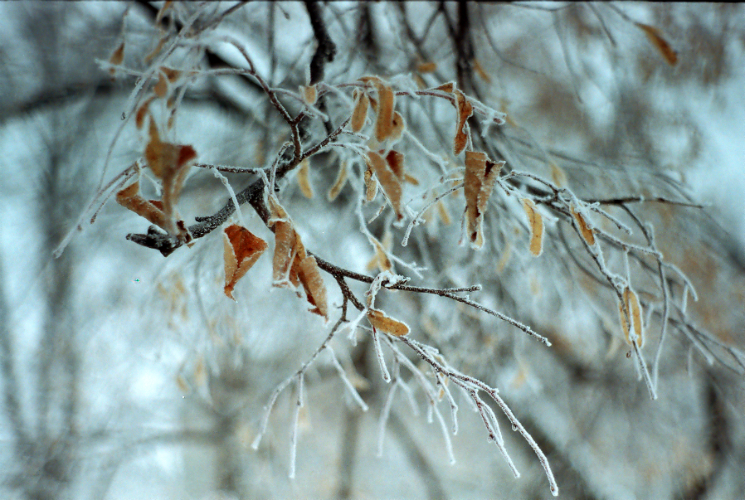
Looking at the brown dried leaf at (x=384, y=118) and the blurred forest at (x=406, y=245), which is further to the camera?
the blurred forest at (x=406, y=245)

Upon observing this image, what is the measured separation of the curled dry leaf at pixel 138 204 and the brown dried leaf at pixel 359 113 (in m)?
0.17

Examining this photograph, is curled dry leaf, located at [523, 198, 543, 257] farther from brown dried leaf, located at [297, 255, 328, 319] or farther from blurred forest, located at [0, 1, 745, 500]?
blurred forest, located at [0, 1, 745, 500]

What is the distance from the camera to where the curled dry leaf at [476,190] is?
1.02 ft

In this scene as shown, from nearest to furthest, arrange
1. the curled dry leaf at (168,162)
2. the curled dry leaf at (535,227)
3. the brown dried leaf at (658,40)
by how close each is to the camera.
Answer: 1. the curled dry leaf at (168,162)
2. the curled dry leaf at (535,227)
3. the brown dried leaf at (658,40)

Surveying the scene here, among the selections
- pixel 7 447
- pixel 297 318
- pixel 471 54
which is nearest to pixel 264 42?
pixel 471 54

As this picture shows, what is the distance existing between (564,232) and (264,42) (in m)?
0.75

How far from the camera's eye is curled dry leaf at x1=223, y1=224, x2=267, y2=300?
→ 323 millimetres

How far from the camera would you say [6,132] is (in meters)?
0.85

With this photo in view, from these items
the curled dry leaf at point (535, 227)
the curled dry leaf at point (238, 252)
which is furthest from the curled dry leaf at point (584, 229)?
the curled dry leaf at point (238, 252)

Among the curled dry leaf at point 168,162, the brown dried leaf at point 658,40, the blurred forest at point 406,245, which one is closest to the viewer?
the curled dry leaf at point 168,162

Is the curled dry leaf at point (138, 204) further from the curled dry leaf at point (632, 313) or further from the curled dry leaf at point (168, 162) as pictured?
the curled dry leaf at point (632, 313)

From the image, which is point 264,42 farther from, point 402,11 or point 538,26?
point 538,26

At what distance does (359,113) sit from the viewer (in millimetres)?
335

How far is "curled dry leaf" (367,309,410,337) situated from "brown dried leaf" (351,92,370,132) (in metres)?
0.15
